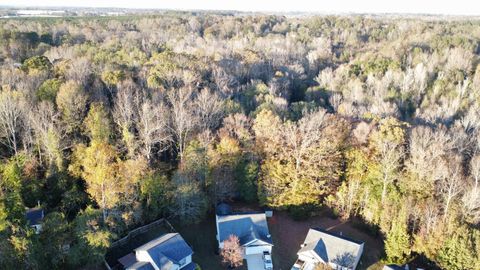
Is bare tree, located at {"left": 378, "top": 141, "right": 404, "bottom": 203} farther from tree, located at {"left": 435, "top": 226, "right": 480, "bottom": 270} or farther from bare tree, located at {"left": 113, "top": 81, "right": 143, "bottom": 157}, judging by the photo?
bare tree, located at {"left": 113, "top": 81, "right": 143, "bottom": 157}

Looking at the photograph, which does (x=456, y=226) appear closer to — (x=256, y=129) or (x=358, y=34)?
(x=256, y=129)

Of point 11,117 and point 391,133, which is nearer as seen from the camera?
point 11,117

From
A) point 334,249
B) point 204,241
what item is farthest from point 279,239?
point 204,241

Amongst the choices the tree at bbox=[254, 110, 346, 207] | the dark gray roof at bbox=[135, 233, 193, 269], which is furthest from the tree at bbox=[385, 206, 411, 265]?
the dark gray roof at bbox=[135, 233, 193, 269]

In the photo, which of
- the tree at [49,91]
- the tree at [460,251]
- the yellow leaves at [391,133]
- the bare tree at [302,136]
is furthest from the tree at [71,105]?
the tree at [460,251]

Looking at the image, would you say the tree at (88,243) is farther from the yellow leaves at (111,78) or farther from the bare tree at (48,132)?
the yellow leaves at (111,78)

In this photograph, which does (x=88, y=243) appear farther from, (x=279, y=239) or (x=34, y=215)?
(x=279, y=239)
